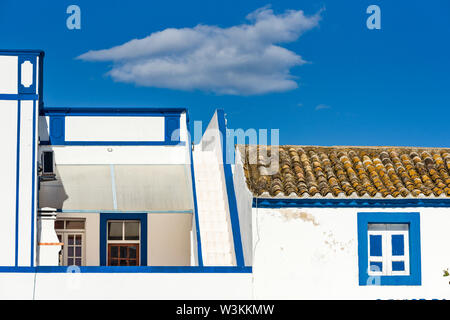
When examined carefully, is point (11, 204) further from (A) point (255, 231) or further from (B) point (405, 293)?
(B) point (405, 293)

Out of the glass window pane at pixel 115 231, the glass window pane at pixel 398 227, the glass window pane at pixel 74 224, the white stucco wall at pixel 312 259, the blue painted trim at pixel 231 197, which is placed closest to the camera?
the white stucco wall at pixel 312 259

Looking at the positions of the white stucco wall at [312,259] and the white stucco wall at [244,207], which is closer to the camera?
the white stucco wall at [312,259]

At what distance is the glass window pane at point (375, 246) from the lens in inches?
444

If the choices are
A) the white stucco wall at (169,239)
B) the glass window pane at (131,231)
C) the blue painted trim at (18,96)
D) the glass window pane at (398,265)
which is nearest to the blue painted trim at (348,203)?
the glass window pane at (398,265)

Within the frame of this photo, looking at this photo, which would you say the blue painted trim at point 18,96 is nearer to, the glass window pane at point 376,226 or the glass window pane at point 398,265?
the glass window pane at point 376,226

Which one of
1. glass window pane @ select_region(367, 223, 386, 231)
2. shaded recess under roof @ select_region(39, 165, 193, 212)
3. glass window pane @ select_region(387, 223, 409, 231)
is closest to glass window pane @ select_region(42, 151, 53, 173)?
shaded recess under roof @ select_region(39, 165, 193, 212)

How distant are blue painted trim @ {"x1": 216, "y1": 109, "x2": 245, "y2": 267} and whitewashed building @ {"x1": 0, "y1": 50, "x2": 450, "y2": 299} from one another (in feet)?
0.07

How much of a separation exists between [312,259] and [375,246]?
1187 millimetres

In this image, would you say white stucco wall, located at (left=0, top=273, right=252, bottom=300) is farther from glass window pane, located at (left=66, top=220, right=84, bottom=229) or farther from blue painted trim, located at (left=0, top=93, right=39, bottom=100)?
glass window pane, located at (left=66, top=220, right=84, bottom=229)

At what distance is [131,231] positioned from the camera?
15.1m

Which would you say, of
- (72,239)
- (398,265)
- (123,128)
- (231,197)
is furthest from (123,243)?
(398,265)

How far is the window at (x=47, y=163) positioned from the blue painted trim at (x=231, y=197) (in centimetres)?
346

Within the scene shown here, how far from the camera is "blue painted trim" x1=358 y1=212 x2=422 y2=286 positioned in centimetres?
1109

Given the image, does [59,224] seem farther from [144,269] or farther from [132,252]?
[144,269]
